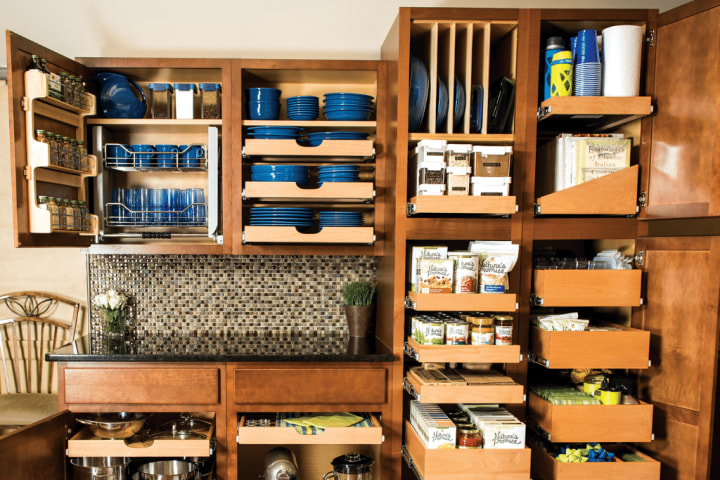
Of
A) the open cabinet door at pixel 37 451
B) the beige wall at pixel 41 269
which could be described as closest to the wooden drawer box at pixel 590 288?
the open cabinet door at pixel 37 451

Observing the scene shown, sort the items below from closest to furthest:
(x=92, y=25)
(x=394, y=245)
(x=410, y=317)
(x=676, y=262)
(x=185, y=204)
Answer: (x=676, y=262) < (x=394, y=245) < (x=410, y=317) < (x=185, y=204) < (x=92, y=25)

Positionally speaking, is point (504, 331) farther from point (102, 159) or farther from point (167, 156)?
point (102, 159)

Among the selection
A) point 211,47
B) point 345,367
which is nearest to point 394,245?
point 345,367

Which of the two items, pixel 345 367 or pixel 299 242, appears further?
pixel 299 242

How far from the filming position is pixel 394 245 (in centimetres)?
212

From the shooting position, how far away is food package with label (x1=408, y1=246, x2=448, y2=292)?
2037mm

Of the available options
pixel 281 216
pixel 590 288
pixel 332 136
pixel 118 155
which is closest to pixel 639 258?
pixel 590 288

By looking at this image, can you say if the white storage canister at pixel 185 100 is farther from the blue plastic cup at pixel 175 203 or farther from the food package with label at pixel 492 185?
the food package with label at pixel 492 185

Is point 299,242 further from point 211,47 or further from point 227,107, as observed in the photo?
point 211,47

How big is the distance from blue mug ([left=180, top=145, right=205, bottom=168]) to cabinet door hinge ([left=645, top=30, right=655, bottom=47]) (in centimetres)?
224

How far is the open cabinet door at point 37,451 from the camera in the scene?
179 centimetres

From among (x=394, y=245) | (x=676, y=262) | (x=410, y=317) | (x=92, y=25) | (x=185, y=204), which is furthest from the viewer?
(x=92, y=25)

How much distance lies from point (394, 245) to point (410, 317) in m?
0.40

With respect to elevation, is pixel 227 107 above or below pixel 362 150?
above
